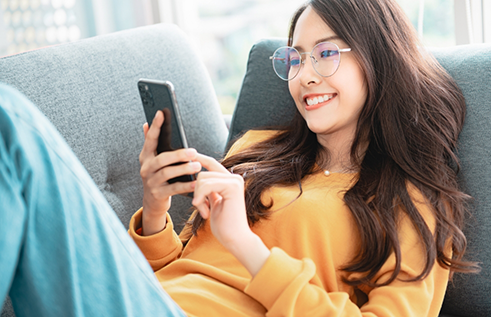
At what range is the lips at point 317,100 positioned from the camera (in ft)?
3.67

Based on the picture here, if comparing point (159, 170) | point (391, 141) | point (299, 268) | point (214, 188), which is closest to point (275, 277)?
point (299, 268)

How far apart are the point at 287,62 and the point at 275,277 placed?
55cm

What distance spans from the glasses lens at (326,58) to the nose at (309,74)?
1cm

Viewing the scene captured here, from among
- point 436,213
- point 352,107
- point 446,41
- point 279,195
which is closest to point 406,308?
point 436,213

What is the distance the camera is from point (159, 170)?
927 mm

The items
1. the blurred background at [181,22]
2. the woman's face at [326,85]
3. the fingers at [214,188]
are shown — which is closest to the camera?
the fingers at [214,188]

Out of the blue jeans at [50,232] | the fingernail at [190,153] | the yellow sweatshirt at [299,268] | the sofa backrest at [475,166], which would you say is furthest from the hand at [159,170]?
the sofa backrest at [475,166]

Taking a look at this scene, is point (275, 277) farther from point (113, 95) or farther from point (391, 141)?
point (113, 95)

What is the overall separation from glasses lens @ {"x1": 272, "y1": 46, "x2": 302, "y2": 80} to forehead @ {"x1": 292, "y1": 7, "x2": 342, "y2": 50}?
0.08 ft

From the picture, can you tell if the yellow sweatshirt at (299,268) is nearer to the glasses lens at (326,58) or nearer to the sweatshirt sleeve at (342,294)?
the sweatshirt sleeve at (342,294)

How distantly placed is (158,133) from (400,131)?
554mm

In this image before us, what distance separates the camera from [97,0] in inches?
114

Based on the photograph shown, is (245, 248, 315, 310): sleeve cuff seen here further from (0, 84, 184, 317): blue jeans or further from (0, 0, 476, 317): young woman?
(0, 84, 184, 317): blue jeans

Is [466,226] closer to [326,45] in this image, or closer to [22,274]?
[326,45]
